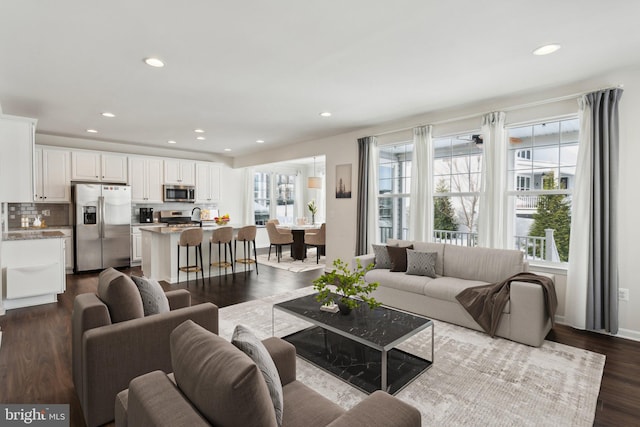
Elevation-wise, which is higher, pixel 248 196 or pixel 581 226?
pixel 248 196

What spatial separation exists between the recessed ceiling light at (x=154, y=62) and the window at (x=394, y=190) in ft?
12.0

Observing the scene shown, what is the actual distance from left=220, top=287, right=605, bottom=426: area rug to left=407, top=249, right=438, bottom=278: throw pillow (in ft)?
2.72

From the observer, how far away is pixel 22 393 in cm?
231

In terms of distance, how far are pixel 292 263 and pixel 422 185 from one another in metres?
3.48

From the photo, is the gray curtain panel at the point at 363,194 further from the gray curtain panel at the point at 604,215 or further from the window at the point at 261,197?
→ the window at the point at 261,197

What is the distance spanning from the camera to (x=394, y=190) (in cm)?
571

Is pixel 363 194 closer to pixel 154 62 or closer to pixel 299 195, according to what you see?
A: pixel 154 62

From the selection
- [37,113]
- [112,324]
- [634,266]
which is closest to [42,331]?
[112,324]

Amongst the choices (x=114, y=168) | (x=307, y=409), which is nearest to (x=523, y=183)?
(x=307, y=409)

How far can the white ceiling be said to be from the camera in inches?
92.3

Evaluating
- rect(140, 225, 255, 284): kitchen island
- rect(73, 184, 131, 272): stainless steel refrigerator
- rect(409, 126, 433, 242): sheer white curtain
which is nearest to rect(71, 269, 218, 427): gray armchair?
rect(140, 225, 255, 284): kitchen island

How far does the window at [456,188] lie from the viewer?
4.79 metres

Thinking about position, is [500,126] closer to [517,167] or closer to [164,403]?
[517,167]

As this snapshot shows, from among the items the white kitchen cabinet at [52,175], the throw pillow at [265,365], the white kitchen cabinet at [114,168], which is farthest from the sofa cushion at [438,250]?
the white kitchen cabinet at [52,175]
